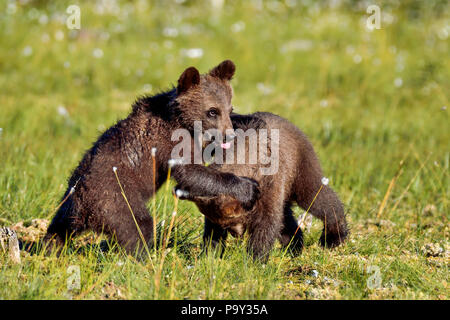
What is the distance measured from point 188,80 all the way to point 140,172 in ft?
2.70

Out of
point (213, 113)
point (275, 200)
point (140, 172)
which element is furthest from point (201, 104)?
point (275, 200)

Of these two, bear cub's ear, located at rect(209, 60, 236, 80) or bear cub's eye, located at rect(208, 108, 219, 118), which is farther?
bear cub's ear, located at rect(209, 60, 236, 80)

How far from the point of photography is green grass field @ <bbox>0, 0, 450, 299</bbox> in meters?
3.82

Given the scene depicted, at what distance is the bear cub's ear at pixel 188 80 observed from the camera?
14.8 feet

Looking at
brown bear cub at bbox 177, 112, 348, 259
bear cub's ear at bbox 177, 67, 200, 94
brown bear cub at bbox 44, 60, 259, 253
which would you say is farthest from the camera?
bear cub's ear at bbox 177, 67, 200, 94

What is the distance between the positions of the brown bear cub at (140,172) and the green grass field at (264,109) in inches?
8.9

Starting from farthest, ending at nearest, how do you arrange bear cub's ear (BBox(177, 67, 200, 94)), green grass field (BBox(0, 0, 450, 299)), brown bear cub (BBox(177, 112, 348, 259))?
bear cub's ear (BBox(177, 67, 200, 94)) → brown bear cub (BBox(177, 112, 348, 259)) → green grass field (BBox(0, 0, 450, 299))

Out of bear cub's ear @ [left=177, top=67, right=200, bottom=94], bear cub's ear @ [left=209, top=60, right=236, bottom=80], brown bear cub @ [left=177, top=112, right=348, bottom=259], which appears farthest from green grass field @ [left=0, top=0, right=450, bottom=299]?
bear cub's ear @ [left=209, top=60, right=236, bottom=80]

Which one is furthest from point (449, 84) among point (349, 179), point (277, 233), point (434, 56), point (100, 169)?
point (100, 169)

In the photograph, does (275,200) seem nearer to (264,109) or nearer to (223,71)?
(223,71)

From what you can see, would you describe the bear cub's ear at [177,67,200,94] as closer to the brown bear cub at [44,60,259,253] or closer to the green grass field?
the brown bear cub at [44,60,259,253]

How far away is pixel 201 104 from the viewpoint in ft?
15.0

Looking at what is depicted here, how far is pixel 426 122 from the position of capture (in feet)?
27.3

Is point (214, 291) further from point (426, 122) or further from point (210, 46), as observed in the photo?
point (210, 46)
